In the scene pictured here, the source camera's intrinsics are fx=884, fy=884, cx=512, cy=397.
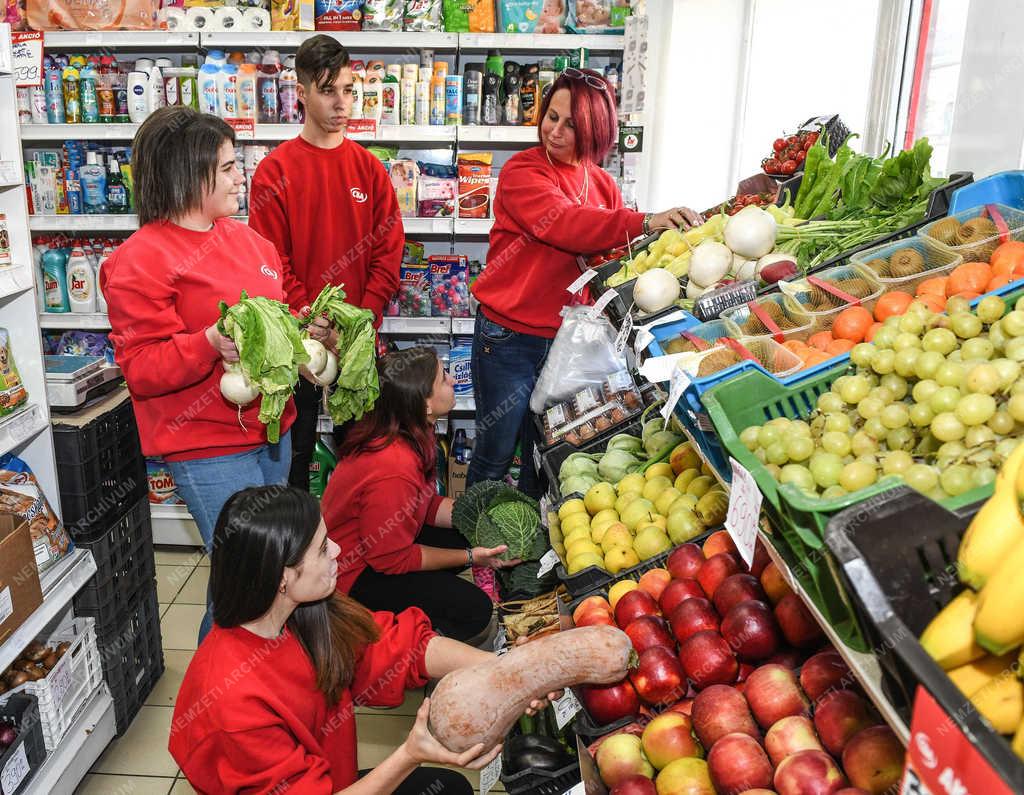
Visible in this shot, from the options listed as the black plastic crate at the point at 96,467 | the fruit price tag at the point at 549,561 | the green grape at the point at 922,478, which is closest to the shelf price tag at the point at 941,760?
the green grape at the point at 922,478

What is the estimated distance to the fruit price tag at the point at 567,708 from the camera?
6.30ft

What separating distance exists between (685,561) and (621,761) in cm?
49

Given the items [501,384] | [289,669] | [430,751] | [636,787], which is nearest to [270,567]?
[289,669]

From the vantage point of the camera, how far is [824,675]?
1.44m

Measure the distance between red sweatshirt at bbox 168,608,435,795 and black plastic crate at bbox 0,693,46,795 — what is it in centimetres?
98

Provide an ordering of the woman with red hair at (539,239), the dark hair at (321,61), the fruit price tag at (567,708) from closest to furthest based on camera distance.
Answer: the fruit price tag at (567,708), the woman with red hair at (539,239), the dark hair at (321,61)

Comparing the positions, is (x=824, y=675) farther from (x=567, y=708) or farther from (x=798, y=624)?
(x=567, y=708)

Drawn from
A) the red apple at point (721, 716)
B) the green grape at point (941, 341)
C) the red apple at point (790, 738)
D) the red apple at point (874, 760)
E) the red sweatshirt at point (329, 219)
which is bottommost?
the red apple at point (721, 716)

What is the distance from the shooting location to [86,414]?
2914 mm

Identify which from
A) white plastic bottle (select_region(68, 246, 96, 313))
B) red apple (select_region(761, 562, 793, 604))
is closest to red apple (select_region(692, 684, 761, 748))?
red apple (select_region(761, 562, 793, 604))

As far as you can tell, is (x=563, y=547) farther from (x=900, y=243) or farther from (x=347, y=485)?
(x=900, y=243)

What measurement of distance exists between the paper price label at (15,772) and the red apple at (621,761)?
171cm

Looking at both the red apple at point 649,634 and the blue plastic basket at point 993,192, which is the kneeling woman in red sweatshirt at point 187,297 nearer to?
the red apple at point 649,634

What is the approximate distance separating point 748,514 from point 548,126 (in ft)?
7.71
